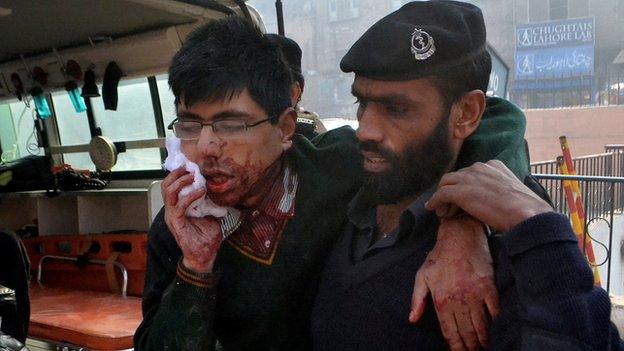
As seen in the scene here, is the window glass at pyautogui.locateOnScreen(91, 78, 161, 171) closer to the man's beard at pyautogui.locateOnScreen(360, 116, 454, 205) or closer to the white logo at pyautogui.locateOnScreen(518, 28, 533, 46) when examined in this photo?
the man's beard at pyautogui.locateOnScreen(360, 116, 454, 205)

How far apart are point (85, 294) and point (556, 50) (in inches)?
1012

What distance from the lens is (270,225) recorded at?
1.64m

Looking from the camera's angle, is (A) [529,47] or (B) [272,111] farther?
(A) [529,47]

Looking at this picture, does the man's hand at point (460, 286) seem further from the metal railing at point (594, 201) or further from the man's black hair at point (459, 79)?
the metal railing at point (594, 201)

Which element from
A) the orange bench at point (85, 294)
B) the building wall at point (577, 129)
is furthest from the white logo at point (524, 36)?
the orange bench at point (85, 294)

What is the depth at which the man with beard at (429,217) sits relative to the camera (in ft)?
3.43

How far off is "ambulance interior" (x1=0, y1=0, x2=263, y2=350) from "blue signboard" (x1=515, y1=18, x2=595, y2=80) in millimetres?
23395

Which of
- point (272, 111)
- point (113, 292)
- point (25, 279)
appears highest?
point (272, 111)

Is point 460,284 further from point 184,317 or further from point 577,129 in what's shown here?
point 577,129

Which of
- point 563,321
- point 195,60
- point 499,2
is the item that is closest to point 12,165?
point 195,60

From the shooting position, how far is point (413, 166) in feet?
4.49

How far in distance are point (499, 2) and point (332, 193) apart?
102 ft

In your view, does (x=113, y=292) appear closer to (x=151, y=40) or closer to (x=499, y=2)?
(x=151, y=40)

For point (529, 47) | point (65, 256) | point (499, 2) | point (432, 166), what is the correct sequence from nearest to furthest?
point (432, 166), point (65, 256), point (529, 47), point (499, 2)
